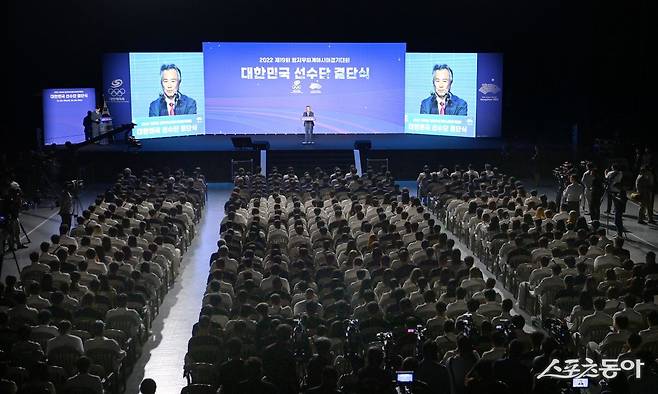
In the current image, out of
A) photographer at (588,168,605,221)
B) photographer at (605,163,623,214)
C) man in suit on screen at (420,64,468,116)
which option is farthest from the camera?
man in suit on screen at (420,64,468,116)

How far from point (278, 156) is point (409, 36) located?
607cm

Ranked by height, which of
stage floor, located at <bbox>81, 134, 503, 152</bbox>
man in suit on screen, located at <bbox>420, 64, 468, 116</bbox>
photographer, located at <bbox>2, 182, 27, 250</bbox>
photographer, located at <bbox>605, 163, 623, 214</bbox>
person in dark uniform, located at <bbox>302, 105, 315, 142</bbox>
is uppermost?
man in suit on screen, located at <bbox>420, 64, 468, 116</bbox>

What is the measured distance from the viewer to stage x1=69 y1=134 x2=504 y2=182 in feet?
90.1

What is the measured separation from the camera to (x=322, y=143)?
29.5 m

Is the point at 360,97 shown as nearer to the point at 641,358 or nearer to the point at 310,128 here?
the point at 310,128

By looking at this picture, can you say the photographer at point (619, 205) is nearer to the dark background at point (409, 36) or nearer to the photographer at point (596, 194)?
the photographer at point (596, 194)

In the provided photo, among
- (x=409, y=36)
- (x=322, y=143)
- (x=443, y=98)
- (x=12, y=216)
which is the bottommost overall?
(x=12, y=216)

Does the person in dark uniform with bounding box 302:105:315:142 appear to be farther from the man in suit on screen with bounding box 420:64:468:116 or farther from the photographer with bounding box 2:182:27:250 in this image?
the photographer with bounding box 2:182:27:250

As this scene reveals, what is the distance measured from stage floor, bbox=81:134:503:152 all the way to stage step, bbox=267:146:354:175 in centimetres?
27

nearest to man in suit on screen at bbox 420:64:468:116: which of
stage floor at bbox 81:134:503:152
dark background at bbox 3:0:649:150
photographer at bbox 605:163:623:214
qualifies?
dark background at bbox 3:0:649:150

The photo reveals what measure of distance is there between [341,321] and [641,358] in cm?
343

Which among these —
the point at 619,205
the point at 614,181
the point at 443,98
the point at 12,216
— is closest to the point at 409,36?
the point at 443,98

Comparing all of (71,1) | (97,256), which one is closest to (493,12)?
(71,1)

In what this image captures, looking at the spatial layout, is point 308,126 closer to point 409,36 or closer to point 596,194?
point 409,36
